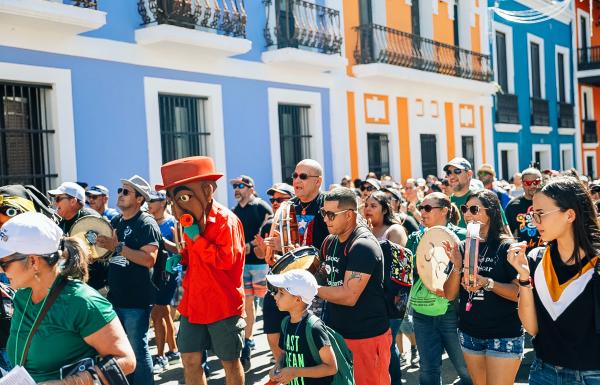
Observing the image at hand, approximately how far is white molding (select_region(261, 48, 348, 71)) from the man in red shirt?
760cm

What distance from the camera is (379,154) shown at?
1558cm

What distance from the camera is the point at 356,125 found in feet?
48.1

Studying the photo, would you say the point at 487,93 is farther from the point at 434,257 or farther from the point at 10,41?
the point at 434,257

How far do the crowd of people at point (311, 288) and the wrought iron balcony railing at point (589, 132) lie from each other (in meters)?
22.4

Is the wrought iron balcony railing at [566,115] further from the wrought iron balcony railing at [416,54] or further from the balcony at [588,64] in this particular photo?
the wrought iron balcony railing at [416,54]

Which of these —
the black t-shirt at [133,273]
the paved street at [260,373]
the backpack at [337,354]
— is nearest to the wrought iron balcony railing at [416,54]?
the paved street at [260,373]

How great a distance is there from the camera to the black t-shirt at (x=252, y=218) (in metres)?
7.62

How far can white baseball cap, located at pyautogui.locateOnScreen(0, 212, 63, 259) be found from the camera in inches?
113

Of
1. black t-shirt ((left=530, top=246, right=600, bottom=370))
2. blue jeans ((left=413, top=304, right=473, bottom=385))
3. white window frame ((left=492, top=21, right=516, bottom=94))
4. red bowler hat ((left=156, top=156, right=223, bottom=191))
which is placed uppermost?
white window frame ((left=492, top=21, right=516, bottom=94))

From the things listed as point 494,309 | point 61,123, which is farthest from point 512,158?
point 494,309

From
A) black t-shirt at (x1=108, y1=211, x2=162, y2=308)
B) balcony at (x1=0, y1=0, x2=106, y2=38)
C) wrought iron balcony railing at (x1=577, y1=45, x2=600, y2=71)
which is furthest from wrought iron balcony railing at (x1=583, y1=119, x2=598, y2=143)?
black t-shirt at (x1=108, y1=211, x2=162, y2=308)

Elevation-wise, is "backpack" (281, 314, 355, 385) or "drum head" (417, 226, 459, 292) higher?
"drum head" (417, 226, 459, 292)

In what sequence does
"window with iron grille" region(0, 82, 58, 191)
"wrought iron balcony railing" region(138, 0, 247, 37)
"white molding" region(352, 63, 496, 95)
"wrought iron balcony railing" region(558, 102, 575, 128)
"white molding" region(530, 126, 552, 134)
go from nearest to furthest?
"window with iron grille" region(0, 82, 58, 191)
"wrought iron balcony railing" region(138, 0, 247, 37)
"white molding" region(352, 63, 496, 95)
"white molding" region(530, 126, 552, 134)
"wrought iron balcony railing" region(558, 102, 575, 128)

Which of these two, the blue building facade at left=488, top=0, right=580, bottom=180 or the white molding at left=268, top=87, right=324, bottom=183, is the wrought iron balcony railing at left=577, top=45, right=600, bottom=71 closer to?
the blue building facade at left=488, top=0, right=580, bottom=180
